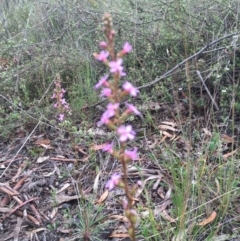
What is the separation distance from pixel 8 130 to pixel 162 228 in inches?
68.9

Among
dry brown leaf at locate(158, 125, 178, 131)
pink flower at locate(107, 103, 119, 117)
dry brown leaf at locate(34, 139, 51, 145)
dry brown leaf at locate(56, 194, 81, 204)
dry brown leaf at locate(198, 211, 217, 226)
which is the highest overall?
pink flower at locate(107, 103, 119, 117)

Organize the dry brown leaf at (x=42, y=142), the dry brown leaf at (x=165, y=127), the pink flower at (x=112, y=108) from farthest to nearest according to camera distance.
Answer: the dry brown leaf at (x=42, y=142)
the dry brown leaf at (x=165, y=127)
the pink flower at (x=112, y=108)

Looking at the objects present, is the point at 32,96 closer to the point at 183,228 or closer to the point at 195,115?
the point at 195,115

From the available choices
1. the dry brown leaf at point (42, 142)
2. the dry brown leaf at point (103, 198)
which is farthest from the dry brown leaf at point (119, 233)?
the dry brown leaf at point (42, 142)

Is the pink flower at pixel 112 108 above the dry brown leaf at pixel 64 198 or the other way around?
above

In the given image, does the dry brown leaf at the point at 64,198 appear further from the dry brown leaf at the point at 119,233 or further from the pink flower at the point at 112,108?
the pink flower at the point at 112,108

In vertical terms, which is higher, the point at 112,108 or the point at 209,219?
the point at 112,108

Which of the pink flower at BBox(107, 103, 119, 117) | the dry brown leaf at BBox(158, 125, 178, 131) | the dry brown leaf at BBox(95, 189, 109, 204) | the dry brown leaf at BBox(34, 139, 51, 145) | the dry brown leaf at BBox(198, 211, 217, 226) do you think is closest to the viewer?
the pink flower at BBox(107, 103, 119, 117)

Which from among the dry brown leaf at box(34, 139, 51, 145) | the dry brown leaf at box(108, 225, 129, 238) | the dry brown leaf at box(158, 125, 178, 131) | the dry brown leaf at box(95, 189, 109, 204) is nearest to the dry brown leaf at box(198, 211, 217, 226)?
the dry brown leaf at box(108, 225, 129, 238)

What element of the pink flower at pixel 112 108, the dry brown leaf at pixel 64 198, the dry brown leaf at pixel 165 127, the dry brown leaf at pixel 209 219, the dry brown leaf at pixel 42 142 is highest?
the pink flower at pixel 112 108

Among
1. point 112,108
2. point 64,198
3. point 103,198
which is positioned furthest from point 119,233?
point 112,108

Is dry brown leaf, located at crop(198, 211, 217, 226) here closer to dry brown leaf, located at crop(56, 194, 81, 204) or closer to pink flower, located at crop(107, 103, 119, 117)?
dry brown leaf, located at crop(56, 194, 81, 204)

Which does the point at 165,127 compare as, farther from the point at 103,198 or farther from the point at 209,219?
the point at 209,219

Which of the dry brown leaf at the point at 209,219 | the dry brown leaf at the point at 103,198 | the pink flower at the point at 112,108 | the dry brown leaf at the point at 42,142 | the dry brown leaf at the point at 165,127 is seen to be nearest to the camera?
the pink flower at the point at 112,108
